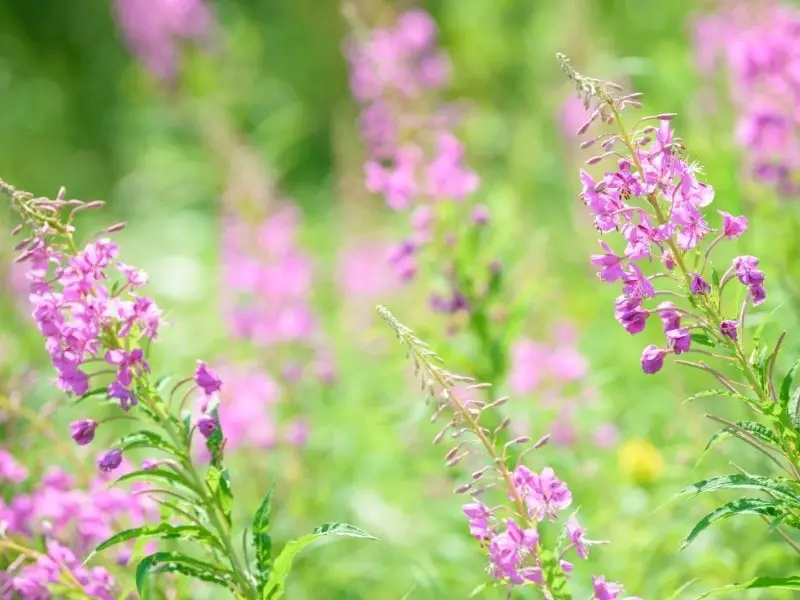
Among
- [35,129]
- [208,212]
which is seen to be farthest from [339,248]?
[35,129]

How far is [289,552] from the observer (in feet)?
7.49

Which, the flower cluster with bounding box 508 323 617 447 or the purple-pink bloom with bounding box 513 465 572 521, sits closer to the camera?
the purple-pink bloom with bounding box 513 465 572 521

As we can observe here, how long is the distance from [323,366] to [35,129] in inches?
399

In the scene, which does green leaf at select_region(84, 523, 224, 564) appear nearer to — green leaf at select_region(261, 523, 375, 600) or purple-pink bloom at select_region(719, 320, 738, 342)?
green leaf at select_region(261, 523, 375, 600)

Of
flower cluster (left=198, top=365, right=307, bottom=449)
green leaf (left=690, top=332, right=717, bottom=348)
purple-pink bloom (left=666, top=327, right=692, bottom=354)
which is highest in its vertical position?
flower cluster (left=198, top=365, right=307, bottom=449)

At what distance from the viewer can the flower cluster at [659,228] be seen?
6.99 ft

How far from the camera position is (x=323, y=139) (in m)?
13.6

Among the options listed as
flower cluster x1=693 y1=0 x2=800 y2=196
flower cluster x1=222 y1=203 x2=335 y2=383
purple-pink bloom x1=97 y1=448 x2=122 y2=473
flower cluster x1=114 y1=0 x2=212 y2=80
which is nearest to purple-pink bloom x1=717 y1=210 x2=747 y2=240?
purple-pink bloom x1=97 y1=448 x2=122 y2=473

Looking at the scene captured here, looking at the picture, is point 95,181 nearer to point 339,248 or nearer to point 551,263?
point 339,248

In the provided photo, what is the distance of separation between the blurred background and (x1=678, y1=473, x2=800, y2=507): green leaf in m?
0.14

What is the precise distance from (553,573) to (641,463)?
179 cm

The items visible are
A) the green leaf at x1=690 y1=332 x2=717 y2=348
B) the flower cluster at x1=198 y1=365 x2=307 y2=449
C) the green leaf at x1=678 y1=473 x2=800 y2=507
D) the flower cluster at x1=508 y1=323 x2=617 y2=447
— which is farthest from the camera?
the flower cluster at x1=198 y1=365 x2=307 y2=449

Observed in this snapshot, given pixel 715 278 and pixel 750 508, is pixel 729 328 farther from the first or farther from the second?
pixel 750 508

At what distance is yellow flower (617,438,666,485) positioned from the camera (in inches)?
154
